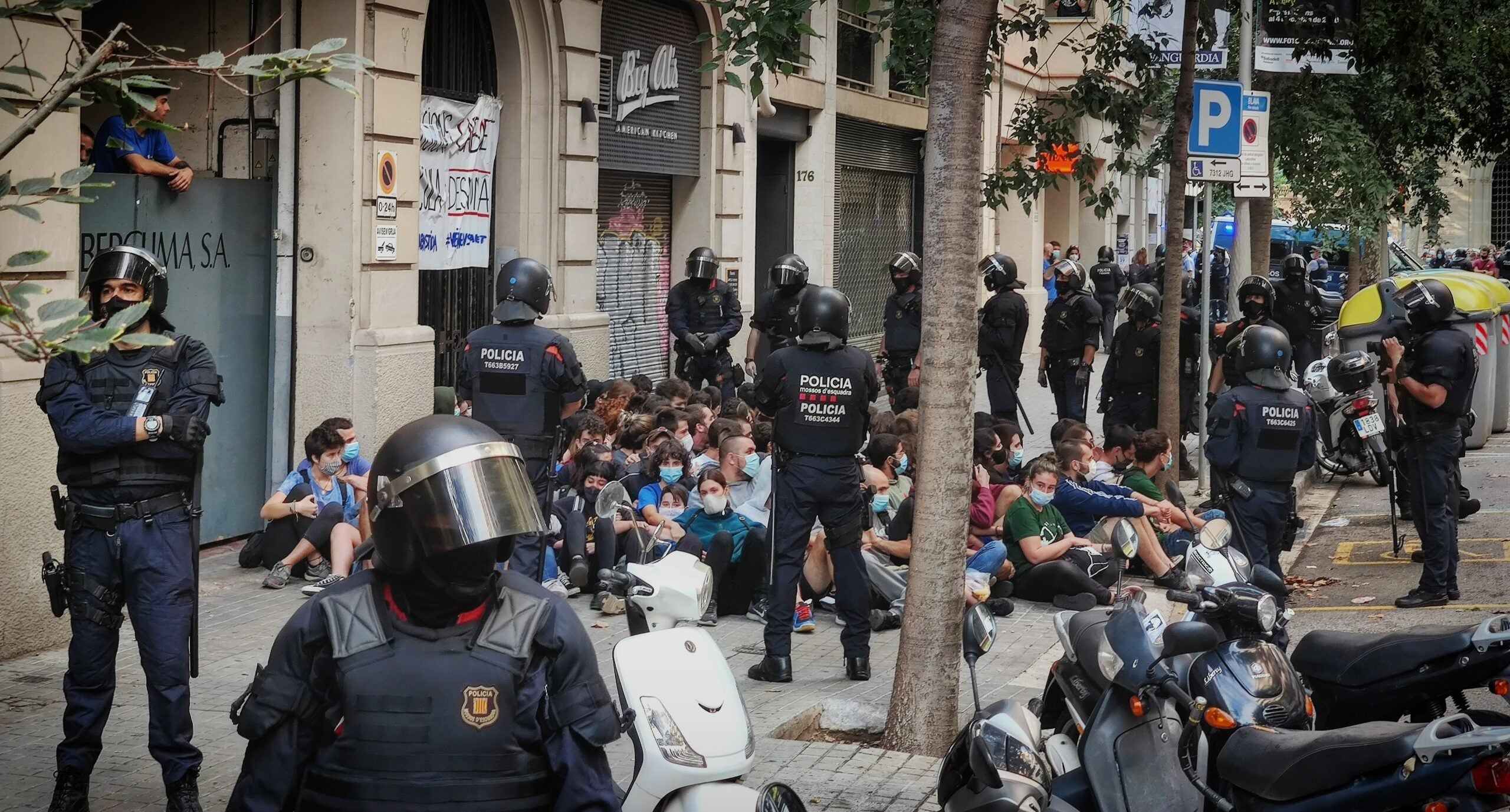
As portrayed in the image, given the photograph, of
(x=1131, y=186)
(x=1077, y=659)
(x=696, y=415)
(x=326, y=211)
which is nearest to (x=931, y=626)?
(x=1077, y=659)

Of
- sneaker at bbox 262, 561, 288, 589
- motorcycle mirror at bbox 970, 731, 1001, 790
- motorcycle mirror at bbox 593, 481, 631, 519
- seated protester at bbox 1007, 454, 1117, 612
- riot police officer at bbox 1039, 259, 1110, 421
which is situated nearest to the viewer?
motorcycle mirror at bbox 970, 731, 1001, 790

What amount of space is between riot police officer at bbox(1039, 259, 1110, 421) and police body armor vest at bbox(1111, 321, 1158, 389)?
87cm

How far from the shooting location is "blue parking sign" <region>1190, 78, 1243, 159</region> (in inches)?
494

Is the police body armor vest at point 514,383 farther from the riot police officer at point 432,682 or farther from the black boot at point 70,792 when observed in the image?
the riot police officer at point 432,682

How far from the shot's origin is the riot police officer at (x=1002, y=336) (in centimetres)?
1438

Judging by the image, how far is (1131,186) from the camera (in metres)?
39.5

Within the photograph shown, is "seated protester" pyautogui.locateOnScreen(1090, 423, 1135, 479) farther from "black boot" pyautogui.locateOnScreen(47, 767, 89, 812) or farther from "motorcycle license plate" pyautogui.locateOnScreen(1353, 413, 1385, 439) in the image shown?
"black boot" pyautogui.locateOnScreen(47, 767, 89, 812)

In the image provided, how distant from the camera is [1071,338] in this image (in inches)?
580

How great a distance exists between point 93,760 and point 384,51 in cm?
672

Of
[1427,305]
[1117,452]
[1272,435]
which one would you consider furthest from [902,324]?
[1272,435]

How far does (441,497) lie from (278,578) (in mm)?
6368

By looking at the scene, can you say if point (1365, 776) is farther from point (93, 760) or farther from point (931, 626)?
point (93, 760)

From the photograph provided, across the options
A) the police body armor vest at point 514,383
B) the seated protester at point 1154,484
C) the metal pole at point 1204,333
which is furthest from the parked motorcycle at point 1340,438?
the police body armor vest at point 514,383

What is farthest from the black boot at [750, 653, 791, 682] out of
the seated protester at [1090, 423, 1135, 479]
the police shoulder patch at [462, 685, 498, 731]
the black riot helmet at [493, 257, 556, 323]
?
the police shoulder patch at [462, 685, 498, 731]
